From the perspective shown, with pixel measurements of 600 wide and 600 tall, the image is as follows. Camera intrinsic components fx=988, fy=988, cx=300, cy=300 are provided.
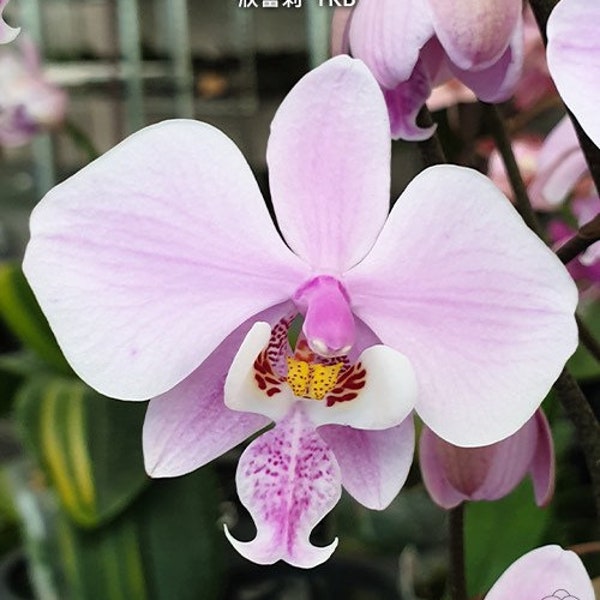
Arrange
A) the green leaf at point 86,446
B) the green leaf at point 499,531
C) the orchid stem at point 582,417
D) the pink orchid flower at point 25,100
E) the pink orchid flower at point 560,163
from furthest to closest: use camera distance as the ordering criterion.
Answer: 1. the pink orchid flower at point 25,100
2. the green leaf at point 86,446
3. the green leaf at point 499,531
4. the pink orchid flower at point 560,163
5. the orchid stem at point 582,417

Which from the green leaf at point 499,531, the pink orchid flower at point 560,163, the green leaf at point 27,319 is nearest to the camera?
the pink orchid flower at point 560,163

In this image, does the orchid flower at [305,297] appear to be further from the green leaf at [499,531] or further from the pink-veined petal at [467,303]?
the green leaf at [499,531]

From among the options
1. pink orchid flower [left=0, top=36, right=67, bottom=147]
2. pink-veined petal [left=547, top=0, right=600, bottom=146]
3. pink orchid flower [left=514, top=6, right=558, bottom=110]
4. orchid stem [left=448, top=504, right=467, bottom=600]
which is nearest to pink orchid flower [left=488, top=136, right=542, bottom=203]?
pink orchid flower [left=514, top=6, right=558, bottom=110]

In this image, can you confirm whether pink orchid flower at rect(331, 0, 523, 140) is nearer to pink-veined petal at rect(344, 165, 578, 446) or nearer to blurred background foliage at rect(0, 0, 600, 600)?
pink-veined petal at rect(344, 165, 578, 446)

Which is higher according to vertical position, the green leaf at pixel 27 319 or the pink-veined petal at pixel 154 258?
the pink-veined petal at pixel 154 258

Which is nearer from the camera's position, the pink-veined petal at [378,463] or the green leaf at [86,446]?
the pink-veined petal at [378,463]

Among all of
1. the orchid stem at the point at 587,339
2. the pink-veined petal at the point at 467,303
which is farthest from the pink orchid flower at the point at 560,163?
the pink-veined petal at the point at 467,303

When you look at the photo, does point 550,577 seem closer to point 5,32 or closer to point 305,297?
point 305,297

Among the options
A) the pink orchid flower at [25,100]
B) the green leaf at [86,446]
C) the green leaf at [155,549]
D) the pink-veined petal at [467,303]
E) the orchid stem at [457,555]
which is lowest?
the green leaf at [155,549]
